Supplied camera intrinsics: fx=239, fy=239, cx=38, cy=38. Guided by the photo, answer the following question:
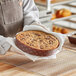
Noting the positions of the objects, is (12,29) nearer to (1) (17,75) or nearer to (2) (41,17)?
(1) (17,75)

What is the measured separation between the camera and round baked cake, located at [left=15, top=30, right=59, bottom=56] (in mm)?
1320

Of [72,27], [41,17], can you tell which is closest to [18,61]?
[41,17]

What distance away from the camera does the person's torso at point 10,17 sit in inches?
73.7

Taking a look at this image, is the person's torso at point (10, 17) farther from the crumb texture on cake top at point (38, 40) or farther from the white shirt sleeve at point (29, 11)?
the crumb texture on cake top at point (38, 40)

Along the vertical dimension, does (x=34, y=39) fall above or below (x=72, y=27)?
above

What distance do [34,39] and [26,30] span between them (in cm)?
16

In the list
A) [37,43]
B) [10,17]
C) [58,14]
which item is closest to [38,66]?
[37,43]

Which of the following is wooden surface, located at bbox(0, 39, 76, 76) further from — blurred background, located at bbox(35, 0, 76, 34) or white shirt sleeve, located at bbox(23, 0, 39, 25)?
blurred background, located at bbox(35, 0, 76, 34)

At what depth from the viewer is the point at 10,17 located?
1907mm

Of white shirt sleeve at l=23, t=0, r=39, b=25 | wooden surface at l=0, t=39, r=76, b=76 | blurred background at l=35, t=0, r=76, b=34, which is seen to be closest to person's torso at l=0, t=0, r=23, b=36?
white shirt sleeve at l=23, t=0, r=39, b=25

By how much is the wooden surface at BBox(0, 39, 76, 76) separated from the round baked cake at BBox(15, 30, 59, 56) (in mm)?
81

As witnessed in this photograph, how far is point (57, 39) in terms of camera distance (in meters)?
1.46

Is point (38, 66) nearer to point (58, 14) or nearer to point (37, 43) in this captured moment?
point (37, 43)

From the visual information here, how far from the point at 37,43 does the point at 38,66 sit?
0.13m
